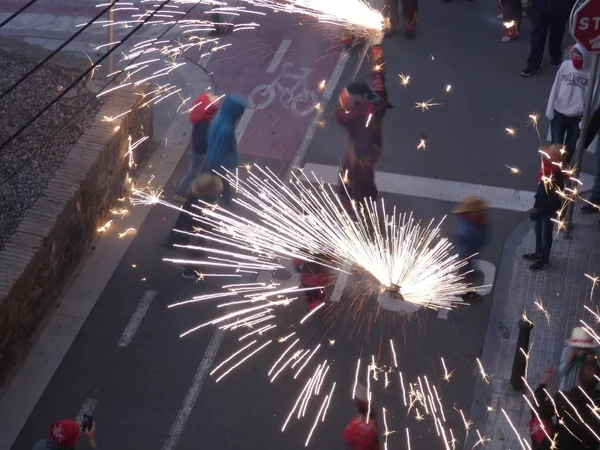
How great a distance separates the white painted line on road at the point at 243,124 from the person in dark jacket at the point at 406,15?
110 inches

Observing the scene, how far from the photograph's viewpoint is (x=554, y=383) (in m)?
9.26

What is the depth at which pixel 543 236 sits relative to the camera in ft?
34.1

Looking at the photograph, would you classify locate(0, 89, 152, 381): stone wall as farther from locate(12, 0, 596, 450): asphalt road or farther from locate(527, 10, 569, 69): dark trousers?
locate(527, 10, 569, 69): dark trousers

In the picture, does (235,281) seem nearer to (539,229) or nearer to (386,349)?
(386,349)

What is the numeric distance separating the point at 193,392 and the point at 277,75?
598 centimetres

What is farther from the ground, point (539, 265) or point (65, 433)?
point (65, 433)

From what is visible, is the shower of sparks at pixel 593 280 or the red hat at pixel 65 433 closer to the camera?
the red hat at pixel 65 433

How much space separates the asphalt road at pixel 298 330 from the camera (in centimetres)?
905

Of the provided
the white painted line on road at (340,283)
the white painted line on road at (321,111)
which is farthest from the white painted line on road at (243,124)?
the white painted line on road at (340,283)

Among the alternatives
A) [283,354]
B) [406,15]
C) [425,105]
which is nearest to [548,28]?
[406,15]

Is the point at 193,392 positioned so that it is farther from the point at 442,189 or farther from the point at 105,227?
the point at 442,189

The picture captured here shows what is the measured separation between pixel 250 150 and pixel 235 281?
249 centimetres

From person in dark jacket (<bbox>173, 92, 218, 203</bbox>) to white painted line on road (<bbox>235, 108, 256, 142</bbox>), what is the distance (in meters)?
1.43

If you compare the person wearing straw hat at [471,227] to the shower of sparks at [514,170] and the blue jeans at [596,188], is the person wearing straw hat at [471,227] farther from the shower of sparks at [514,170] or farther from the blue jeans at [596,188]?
the shower of sparks at [514,170]
